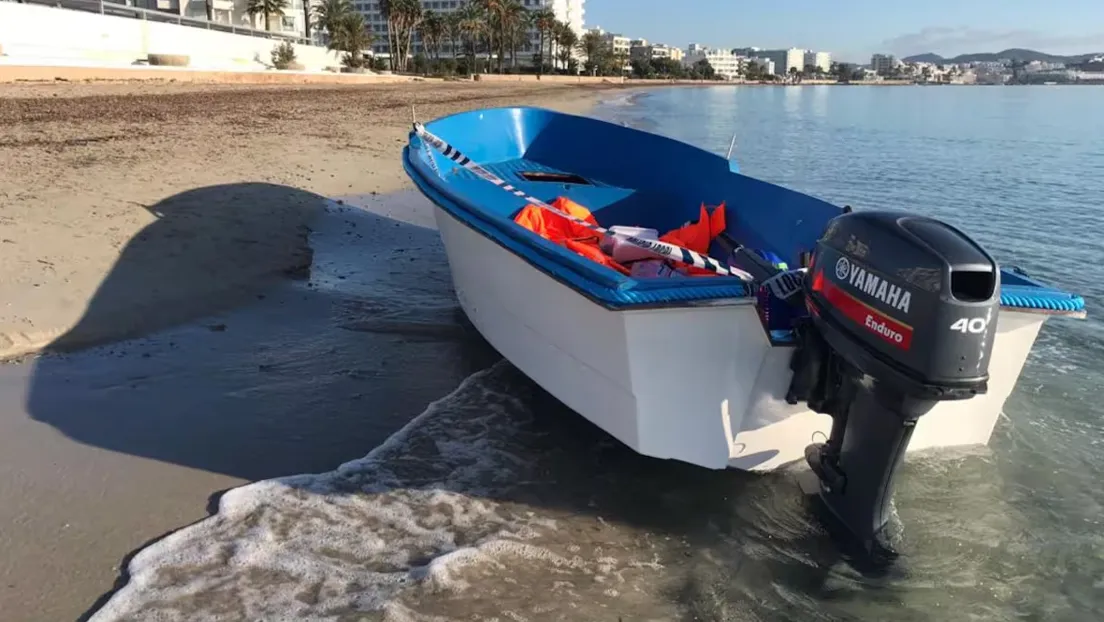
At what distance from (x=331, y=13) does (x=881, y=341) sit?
2636 inches

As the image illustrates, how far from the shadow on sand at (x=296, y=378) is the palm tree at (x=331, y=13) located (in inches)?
2291

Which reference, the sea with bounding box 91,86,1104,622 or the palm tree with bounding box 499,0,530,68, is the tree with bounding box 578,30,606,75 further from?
the sea with bounding box 91,86,1104,622

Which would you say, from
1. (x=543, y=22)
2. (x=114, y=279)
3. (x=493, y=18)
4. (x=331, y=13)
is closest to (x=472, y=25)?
(x=493, y=18)

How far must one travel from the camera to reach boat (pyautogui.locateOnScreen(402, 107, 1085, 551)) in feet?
8.16

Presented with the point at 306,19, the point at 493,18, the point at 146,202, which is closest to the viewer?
the point at 146,202

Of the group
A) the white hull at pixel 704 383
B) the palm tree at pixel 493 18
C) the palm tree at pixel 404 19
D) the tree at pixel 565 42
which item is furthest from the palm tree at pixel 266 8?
the white hull at pixel 704 383

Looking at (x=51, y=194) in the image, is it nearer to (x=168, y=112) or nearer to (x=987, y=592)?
(x=987, y=592)

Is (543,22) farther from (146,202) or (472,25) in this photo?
(146,202)

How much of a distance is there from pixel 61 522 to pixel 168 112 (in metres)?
15.2

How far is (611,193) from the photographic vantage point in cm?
627

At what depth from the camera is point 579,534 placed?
Answer: 3309mm

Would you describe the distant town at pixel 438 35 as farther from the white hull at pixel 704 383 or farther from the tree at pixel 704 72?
the white hull at pixel 704 383

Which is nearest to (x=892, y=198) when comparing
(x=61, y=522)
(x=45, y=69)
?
(x=61, y=522)

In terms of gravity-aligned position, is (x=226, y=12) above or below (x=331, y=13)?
below
